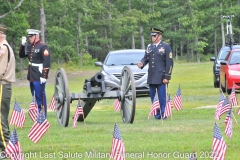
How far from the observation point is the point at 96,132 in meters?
12.8

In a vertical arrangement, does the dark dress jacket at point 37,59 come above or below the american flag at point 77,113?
above

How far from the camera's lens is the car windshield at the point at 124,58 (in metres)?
24.2

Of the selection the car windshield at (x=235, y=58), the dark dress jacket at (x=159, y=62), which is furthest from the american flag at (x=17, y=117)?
the car windshield at (x=235, y=58)

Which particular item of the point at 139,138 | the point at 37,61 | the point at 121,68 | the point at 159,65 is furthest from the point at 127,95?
the point at 121,68

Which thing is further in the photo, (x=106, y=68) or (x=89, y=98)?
(x=106, y=68)

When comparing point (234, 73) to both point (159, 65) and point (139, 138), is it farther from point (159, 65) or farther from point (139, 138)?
point (139, 138)

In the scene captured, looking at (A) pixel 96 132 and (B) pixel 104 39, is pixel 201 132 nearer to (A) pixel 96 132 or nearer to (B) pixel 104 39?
(A) pixel 96 132

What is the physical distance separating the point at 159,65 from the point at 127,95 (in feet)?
5.71

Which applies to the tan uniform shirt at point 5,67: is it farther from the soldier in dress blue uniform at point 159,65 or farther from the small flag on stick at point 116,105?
the small flag on stick at point 116,105

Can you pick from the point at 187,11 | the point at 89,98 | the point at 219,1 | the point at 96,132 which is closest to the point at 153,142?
the point at 96,132

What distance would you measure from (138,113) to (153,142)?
592 centimetres

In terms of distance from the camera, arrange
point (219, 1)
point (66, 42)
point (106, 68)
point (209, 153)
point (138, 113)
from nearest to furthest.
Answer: point (209, 153)
point (138, 113)
point (106, 68)
point (66, 42)
point (219, 1)

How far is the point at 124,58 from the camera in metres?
24.6

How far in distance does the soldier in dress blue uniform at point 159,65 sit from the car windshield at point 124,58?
28.4ft
